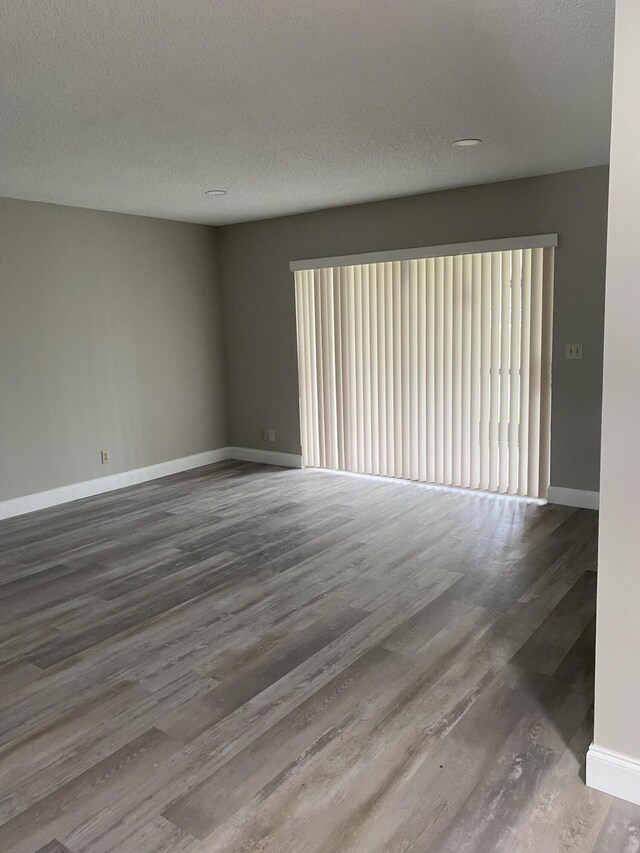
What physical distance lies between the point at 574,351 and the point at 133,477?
3996 millimetres

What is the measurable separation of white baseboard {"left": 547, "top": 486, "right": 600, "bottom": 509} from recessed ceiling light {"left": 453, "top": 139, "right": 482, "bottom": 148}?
100 inches

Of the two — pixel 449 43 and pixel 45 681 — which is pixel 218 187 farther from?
pixel 45 681

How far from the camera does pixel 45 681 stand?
272 cm

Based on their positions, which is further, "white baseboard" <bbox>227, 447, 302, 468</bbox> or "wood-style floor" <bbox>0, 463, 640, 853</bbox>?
"white baseboard" <bbox>227, 447, 302, 468</bbox>

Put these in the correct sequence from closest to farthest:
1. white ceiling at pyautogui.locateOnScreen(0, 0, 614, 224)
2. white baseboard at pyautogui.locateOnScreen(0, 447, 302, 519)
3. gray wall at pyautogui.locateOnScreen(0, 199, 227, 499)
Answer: white ceiling at pyautogui.locateOnScreen(0, 0, 614, 224), gray wall at pyautogui.locateOnScreen(0, 199, 227, 499), white baseboard at pyautogui.locateOnScreen(0, 447, 302, 519)

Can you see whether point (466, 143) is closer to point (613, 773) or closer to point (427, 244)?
point (427, 244)

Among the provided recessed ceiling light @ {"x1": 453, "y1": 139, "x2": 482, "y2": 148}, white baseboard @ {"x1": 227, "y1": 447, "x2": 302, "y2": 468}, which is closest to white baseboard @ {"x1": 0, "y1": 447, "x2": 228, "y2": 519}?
white baseboard @ {"x1": 227, "y1": 447, "x2": 302, "y2": 468}

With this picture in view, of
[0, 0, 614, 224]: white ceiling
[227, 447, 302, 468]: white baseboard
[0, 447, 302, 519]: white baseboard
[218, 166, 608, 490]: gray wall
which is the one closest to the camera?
[0, 0, 614, 224]: white ceiling

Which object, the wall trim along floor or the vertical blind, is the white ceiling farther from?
the wall trim along floor

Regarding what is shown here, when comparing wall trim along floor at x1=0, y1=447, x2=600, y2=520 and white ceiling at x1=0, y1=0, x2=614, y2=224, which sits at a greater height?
white ceiling at x1=0, y1=0, x2=614, y2=224

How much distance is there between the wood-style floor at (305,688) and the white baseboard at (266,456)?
6.47 ft

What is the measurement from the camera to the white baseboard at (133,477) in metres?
5.27

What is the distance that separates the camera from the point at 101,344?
5777 mm

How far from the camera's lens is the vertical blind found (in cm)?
494
